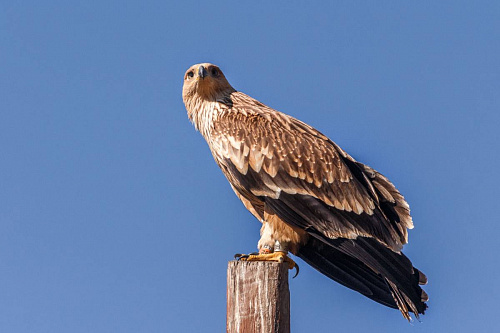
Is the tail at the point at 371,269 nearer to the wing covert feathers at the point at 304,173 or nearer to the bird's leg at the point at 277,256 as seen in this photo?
the wing covert feathers at the point at 304,173

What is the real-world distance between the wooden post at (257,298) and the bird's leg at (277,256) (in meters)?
0.61

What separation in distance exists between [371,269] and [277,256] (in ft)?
3.17

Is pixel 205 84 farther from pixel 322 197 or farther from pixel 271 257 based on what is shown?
pixel 271 257

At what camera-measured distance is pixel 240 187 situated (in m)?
6.27

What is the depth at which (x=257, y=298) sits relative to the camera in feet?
15.6

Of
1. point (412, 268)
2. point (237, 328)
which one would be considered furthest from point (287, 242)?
point (237, 328)

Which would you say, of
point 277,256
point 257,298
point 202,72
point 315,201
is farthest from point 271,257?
point 202,72

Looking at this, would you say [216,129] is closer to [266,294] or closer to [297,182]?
[297,182]

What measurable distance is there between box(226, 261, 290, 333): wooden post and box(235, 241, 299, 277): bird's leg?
61cm

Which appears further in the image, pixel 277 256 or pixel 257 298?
pixel 277 256

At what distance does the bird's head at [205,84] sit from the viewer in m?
6.79

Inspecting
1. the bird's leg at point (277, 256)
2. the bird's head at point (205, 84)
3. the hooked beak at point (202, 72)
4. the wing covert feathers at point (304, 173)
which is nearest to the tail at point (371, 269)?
the wing covert feathers at point (304, 173)

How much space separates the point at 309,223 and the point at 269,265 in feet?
3.83

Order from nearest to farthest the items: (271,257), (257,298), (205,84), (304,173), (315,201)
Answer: (257,298)
(271,257)
(315,201)
(304,173)
(205,84)
